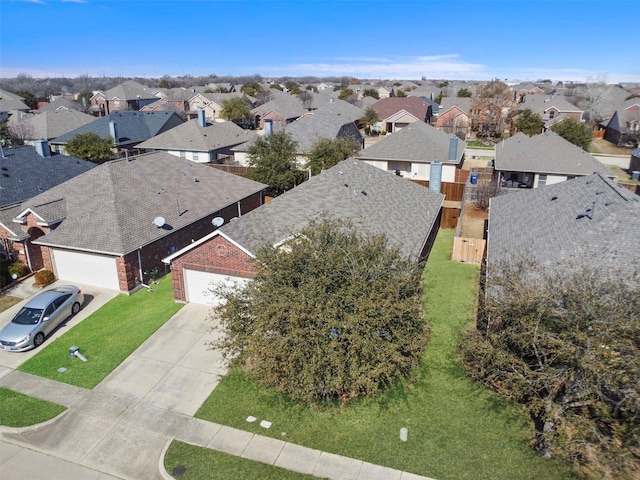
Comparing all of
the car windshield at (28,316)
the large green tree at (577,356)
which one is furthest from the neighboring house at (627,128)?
the car windshield at (28,316)

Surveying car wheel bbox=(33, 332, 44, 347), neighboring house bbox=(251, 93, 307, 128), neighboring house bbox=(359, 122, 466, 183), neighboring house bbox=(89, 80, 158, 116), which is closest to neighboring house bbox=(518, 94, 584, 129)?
neighboring house bbox=(251, 93, 307, 128)

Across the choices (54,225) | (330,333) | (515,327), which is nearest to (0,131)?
(54,225)

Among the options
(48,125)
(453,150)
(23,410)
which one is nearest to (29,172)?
(23,410)

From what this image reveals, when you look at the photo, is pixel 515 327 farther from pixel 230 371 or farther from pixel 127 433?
pixel 127 433

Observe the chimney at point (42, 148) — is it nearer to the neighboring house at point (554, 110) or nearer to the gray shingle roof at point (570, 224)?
the gray shingle roof at point (570, 224)

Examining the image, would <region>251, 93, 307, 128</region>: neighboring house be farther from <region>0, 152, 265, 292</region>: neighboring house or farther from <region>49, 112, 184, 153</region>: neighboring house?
<region>0, 152, 265, 292</region>: neighboring house

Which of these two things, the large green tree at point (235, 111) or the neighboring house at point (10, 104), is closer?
the large green tree at point (235, 111)
